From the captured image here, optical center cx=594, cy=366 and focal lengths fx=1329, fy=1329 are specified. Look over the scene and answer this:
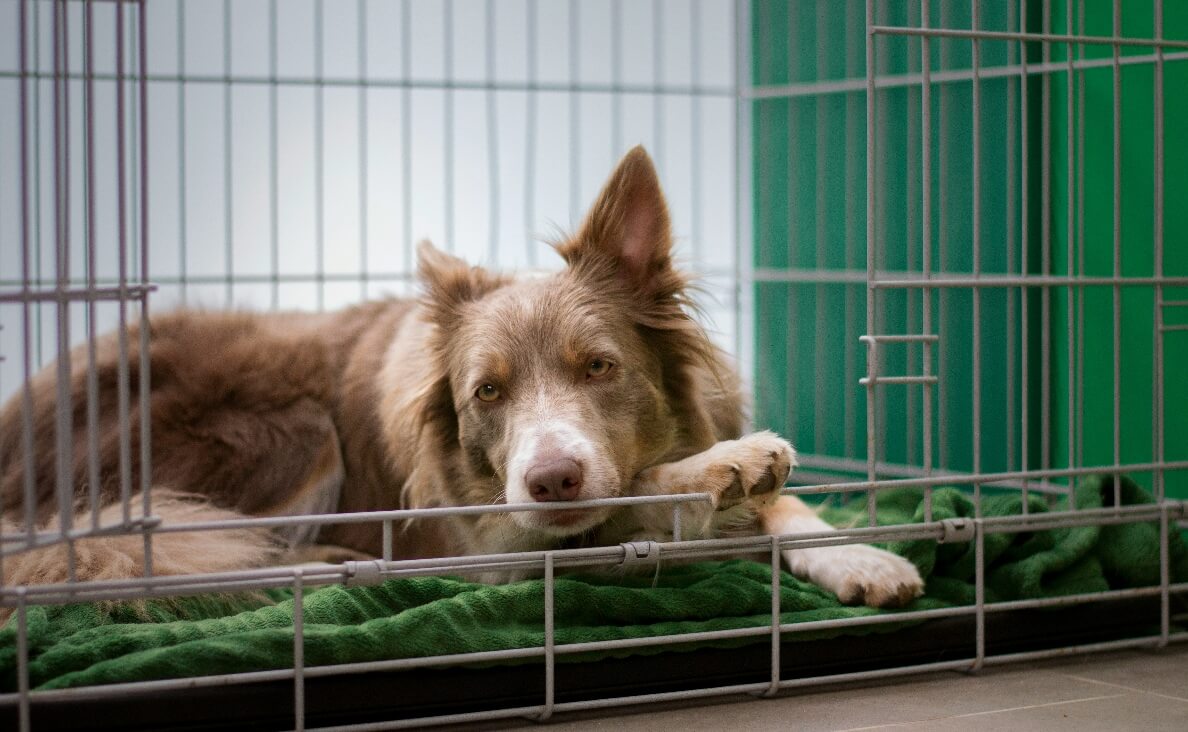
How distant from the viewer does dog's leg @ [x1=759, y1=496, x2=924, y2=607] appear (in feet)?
7.93

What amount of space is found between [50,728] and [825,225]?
124 inches

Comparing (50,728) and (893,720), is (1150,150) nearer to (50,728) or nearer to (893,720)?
(893,720)

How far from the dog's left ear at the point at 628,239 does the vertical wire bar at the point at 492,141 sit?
1.21 meters

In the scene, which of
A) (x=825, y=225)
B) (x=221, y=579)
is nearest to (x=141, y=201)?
(x=221, y=579)

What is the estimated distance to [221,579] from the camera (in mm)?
1899

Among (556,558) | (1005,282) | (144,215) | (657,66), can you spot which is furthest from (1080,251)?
(657,66)

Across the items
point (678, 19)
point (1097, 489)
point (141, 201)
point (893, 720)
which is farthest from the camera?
point (678, 19)

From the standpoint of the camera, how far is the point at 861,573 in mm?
2451

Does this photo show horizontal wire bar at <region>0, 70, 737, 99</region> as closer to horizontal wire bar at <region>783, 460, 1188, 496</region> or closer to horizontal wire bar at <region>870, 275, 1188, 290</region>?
horizontal wire bar at <region>870, 275, 1188, 290</region>

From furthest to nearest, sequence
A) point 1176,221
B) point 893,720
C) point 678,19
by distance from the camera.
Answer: point 678,19 < point 1176,221 < point 893,720

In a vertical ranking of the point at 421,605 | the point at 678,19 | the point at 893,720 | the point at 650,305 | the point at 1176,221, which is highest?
the point at 678,19

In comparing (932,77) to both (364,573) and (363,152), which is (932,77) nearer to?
(363,152)

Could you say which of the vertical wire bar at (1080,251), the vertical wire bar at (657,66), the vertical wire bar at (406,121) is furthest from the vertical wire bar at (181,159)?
the vertical wire bar at (1080,251)

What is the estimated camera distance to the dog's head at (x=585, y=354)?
2.56 m
